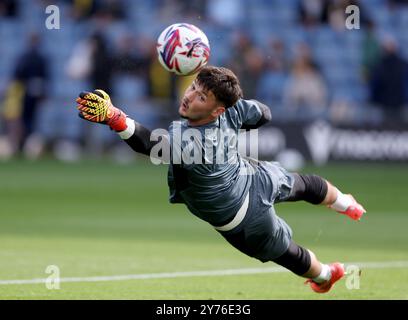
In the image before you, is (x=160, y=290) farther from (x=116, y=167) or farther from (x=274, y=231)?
(x=116, y=167)

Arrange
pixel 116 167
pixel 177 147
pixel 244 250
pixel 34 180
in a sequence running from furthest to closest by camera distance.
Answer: pixel 116 167 < pixel 34 180 < pixel 244 250 < pixel 177 147

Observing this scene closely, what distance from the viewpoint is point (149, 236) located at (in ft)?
50.0

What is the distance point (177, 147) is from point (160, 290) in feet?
6.20

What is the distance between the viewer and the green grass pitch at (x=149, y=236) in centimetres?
1044

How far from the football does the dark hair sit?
348 millimetres

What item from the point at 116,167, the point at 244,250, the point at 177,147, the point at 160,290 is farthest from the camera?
the point at 116,167

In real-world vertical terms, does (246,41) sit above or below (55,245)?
above

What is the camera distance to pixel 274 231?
940cm

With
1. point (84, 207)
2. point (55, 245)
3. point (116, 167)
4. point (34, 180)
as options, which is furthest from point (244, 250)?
point (116, 167)

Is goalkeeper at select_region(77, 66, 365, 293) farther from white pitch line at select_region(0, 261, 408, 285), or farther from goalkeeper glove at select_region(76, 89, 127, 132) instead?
white pitch line at select_region(0, 261, 408, 285)

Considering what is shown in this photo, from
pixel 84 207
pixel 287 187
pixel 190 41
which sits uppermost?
pixel 190 41

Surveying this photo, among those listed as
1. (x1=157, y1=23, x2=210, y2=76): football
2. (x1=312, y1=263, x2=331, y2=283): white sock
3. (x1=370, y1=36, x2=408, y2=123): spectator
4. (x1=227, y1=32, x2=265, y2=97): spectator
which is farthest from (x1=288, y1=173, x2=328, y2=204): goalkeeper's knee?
(x1=370, y1=36, x2=408, y2=123): spectator

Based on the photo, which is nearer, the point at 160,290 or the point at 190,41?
the point at 190,41

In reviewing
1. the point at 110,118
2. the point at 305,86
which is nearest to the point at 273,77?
the point at 305,86
